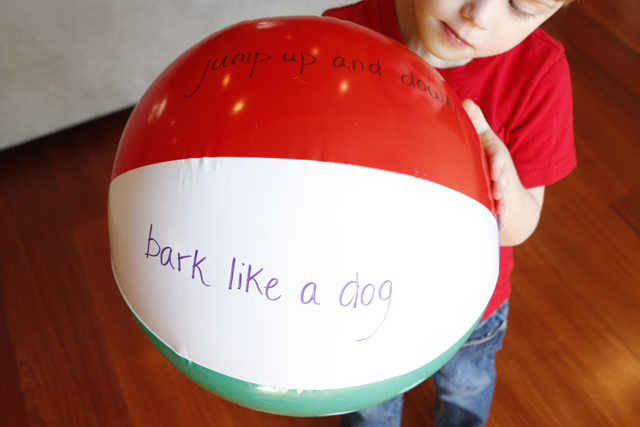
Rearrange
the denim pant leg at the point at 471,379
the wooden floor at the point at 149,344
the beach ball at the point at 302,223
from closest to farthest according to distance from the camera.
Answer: the beach ball at the point at 302,223, the denim pant leg at the point at 471,379, the wooden floor at the point at 149,344

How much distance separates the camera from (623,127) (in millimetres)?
1736

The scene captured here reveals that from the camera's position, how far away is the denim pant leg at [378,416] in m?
1.13

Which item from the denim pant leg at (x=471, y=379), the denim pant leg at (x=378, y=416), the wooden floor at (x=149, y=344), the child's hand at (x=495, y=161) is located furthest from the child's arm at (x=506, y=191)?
the wooden floor at (x=149, y=344)

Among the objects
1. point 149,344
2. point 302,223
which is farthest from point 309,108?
point 149,344

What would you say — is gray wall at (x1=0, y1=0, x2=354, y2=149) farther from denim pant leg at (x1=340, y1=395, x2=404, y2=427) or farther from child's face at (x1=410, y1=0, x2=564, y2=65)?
denim pant leg at (x1=340, y1=395, x2=404, y2=427)

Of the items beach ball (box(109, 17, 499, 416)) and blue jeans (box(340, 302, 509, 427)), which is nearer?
beach ball (box(109, 17, 499, 416))

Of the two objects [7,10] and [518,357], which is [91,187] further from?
[518,357]

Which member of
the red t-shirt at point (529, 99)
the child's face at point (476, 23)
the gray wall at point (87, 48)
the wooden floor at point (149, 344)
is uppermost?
the child's face at point (476, 23)

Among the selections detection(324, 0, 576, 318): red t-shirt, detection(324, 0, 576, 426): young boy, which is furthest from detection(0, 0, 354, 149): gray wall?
detection(324, 0, 576, 318): red t-shirt

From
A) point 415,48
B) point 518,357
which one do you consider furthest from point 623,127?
point 415,48

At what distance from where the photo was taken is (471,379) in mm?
1115

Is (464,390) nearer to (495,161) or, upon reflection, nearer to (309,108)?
(495,161)

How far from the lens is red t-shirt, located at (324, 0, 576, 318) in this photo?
0.81 metres

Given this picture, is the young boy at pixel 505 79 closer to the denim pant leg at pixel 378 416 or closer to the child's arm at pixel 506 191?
the child's arm at pixel 506 191
